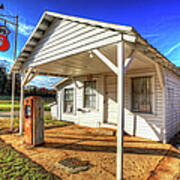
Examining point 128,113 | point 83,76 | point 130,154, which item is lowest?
point 130,154

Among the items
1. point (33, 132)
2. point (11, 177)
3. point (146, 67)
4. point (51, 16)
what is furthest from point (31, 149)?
point (146, 67)

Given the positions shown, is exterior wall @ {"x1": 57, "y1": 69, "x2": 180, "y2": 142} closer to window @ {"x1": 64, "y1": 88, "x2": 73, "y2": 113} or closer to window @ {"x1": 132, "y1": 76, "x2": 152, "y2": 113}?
window @ {"x1": 132, "y1": 76, "x2": 152, "y2": 113}

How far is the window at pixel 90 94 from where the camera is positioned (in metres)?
7.70

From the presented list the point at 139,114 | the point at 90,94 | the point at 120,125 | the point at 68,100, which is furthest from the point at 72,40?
the point at 68,100

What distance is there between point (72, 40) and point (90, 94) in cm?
434

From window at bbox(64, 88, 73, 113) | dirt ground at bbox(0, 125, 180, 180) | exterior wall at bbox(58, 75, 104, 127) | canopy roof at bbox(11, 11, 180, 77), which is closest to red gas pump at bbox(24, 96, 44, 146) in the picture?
dirt ground at bbox(0, 125, 180, 180)

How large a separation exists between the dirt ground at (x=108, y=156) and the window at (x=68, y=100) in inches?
150

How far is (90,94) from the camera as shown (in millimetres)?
7859

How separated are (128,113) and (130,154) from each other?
7.61 ft

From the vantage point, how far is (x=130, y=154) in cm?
394

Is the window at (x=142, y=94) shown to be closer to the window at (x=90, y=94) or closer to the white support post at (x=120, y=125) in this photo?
the window at (x=90, y=94)

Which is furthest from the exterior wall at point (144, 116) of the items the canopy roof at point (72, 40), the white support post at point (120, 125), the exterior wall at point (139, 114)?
the white support post at point (120, 125)

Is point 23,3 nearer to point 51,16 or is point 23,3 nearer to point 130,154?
point 51,16

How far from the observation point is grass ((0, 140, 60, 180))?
269 cm
